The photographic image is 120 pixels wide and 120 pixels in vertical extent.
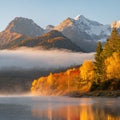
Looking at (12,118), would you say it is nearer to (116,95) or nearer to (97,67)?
(116,95)

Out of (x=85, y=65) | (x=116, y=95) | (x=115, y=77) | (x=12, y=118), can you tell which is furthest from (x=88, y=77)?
(x=12, y=118)

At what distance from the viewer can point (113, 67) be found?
137 m

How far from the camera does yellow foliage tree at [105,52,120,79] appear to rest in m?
136

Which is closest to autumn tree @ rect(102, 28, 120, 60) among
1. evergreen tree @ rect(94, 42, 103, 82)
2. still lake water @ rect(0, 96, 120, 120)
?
evergreen tree @ rect(94, 42, 103, 82)

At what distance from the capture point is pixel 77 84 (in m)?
186

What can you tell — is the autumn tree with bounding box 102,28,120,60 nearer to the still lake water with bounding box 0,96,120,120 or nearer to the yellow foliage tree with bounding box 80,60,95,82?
the yellow foliage tree with bounding box 80,60,95,82

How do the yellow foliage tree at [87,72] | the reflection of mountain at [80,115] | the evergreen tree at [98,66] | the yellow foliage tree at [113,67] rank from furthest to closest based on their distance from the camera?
1. the yellow foliage tree at [87,72]
2. the evergreen tree at [98,66]
3. the yellow foliage tree at [113,67]
4. the reflection of mountain at [80,115]

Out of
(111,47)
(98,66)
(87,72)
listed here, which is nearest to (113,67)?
(98,66)

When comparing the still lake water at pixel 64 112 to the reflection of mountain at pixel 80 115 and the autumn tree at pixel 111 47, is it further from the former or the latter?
the autumn tree at pixel 111 47

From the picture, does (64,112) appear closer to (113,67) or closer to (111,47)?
(113,67)

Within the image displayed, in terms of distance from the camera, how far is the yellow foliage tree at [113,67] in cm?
13562

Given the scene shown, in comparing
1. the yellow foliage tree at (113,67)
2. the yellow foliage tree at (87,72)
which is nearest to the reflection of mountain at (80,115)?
the yellow foliage tree at (113,67)

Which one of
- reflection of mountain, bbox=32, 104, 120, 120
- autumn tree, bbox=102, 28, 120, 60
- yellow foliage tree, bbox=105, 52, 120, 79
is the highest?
autumn tree, bbox=102, 28, 120, 60

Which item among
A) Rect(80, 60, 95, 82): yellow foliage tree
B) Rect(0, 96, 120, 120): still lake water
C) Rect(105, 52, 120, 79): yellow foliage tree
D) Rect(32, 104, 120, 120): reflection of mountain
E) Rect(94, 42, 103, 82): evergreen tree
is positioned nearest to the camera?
Rect(32, 104, 120, 120): reflection of mountain
